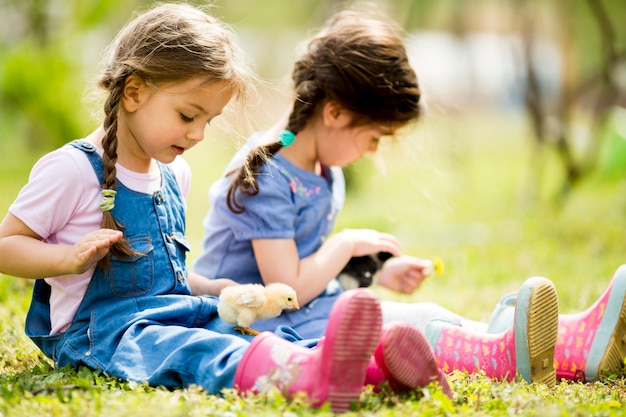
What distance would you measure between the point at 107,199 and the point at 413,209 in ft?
17.8

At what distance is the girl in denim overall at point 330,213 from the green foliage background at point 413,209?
151 millimetres

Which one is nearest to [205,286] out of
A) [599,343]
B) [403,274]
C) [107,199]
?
[107,199]

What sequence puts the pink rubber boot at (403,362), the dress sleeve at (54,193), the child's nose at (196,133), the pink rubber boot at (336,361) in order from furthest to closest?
the child's nose at (196,133)
the dress sleeve at (54,193)
the pink rubber boot at (403,362)
the pink rubber boot at (336,361)

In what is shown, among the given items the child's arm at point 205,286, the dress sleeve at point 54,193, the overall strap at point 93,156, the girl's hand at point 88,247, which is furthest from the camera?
the child's arm at point 205,286

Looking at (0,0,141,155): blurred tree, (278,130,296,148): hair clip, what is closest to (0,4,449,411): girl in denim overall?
(278,130,296,148): hair clip

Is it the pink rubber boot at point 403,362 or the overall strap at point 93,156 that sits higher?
the overall strap at point 93,156

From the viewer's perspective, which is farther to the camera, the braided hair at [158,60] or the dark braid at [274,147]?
the dark braid at [274,147]

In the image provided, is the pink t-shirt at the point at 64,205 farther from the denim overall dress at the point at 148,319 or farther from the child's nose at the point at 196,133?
the child's nose at the point at 196,133

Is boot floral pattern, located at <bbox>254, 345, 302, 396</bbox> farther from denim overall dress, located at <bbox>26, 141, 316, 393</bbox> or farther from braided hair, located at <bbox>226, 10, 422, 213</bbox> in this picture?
braided hair, located at <bbox>226, 10, 422, 213</bbox>

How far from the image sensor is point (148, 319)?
2.59m

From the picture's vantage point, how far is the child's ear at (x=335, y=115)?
321 cm

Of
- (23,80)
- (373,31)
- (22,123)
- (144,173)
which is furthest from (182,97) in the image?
(22,123)

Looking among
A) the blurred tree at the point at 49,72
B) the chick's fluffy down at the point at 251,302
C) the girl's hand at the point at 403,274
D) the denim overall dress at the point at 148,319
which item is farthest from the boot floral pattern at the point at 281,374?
the blurred tree at the point at 49,72

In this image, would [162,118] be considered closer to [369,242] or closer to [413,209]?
[369,242]
